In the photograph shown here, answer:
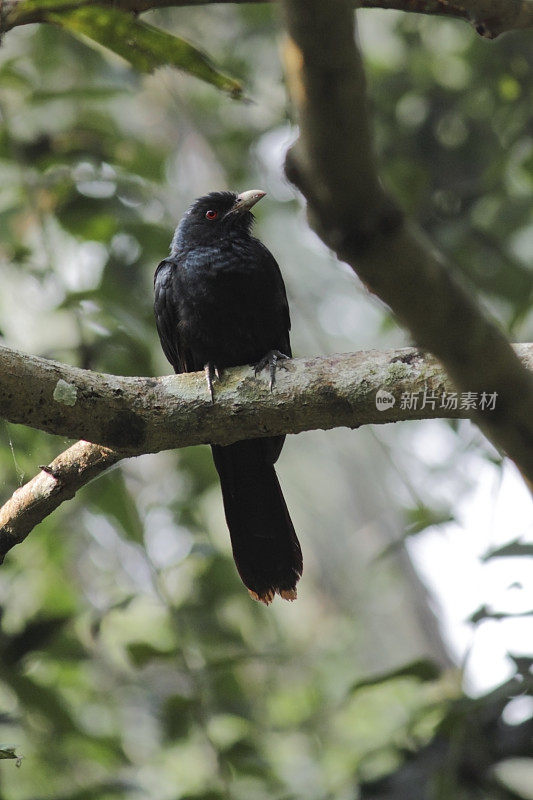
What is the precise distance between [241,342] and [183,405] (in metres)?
1.10

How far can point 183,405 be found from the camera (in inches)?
106

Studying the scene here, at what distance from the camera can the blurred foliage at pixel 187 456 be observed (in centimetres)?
368

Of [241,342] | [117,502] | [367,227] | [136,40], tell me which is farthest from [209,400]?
[117,502]

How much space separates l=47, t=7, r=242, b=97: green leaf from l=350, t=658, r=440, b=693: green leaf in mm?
2160

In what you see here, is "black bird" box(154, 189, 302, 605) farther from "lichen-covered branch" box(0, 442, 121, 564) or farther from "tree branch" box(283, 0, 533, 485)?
"tree branch" box(283, 0, 533, 485)

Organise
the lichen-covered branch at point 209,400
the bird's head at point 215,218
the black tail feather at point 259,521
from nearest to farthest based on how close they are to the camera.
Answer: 1. the lichen-covered branch at point 209,400
2. the black tail feather at point 259,521
3. the bird's head at point 215,218

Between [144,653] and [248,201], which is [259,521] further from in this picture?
[248,201]

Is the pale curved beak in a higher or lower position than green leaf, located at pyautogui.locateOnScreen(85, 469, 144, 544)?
higher

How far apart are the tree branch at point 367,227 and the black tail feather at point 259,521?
6.95 feet

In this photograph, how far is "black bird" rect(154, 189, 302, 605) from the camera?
11.8 feet

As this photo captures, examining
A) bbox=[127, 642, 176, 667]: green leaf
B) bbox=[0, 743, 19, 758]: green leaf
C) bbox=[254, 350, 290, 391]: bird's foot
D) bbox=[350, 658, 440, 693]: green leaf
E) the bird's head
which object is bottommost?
bbox=[0, 743, 19, 758]: green leaf

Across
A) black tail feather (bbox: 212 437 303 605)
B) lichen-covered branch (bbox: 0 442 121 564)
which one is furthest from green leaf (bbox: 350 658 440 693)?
lichen-covered branch (bbox: 0 442 121 564)

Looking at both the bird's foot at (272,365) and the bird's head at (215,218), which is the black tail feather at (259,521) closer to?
the bird's foot at (272,365)

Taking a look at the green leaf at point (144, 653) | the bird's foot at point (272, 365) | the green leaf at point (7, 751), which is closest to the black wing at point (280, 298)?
the bird's foot at point (272, 365)
